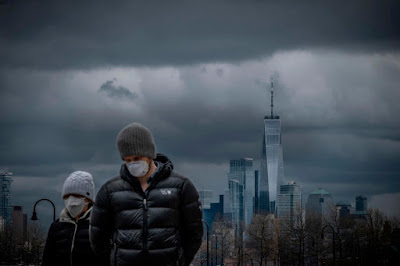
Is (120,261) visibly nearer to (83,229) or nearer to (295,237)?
(83,229)

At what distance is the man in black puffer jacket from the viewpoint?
23.5 feet

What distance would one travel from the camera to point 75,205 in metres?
8.02

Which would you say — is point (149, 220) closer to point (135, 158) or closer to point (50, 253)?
point (135, 158)

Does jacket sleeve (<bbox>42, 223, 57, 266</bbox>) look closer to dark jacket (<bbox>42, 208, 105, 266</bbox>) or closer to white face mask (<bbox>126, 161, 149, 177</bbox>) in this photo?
dark jacket (<bbox>42, 208, 105, 266</bbox>)

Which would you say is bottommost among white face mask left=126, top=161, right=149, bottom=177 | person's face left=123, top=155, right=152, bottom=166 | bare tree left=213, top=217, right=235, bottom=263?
bare tree left=213, top=217, right=235, bottom=263

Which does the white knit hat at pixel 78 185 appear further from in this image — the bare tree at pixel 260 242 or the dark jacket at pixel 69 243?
the bare tree at pixel 260 242

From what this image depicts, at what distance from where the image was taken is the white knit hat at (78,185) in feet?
Result: 26.4

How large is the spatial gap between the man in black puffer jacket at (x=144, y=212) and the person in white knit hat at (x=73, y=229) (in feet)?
1.53

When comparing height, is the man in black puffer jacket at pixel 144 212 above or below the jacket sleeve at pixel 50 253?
above

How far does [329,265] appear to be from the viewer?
76.1 metres

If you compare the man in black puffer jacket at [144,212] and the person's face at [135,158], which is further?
the person's face at [135,158]

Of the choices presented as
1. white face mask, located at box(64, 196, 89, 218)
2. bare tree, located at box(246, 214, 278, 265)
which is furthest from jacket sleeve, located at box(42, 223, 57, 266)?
bare tree, located at box(246, 214, 278, 265)

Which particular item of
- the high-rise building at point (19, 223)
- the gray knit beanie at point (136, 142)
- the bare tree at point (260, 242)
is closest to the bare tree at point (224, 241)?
the bare tree at point (260, 242)

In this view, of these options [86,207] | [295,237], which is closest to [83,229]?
[86,207]
